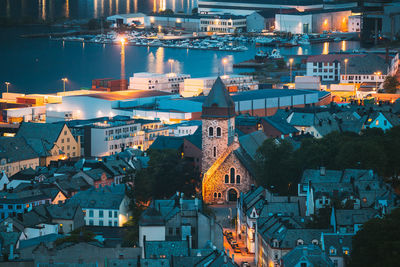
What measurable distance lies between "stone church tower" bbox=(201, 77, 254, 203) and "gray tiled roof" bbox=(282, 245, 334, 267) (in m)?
11.0

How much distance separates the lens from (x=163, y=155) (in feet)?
127

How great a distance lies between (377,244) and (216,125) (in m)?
13.8

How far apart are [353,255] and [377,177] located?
8133 millimetres

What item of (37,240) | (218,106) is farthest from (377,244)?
(218,106)

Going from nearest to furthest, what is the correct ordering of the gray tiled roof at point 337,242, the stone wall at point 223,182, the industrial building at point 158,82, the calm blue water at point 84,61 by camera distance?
1. the gray tiled roof at point 337,242
2. the stone wall at point 223,182
3. the industrial building at point 158,82
4. the calm blue water at point 84,61

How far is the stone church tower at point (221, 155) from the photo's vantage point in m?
36.9

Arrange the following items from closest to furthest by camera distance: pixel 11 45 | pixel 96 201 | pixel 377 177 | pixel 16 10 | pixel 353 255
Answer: pixel 353 255 → pixel 377 177 → pixel 96 201 → pixel 11 45 → pixel 16 10

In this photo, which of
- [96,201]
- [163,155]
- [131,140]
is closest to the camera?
[96,201]

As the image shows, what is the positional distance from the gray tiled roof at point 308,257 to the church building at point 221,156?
11020mm

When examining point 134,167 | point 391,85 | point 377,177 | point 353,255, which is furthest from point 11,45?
point 353,255

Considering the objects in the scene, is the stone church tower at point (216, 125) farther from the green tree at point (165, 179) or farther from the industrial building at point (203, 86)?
the industrial building at point (203, 86)

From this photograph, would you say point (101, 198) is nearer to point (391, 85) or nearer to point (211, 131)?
point (211, 131)

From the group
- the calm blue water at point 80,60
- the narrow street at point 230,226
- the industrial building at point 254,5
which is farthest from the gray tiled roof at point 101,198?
the industrial building at point 254,5

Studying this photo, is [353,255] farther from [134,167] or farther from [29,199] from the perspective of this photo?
[134,167]
